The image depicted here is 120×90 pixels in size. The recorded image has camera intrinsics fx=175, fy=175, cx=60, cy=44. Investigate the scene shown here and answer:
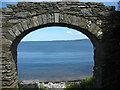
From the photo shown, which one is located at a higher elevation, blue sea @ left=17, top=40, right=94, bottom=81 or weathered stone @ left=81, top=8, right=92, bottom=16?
weathered stone @ left=81, top=8, right=92, bottom=16

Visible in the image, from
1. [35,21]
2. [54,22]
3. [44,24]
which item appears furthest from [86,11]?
[35,21]

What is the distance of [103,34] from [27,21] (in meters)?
2.44

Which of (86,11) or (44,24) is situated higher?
(86,11)

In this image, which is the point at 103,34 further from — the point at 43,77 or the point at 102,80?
the point at 43,77

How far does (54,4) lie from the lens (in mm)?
5484

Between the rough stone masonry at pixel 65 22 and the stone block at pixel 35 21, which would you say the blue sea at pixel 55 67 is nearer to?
the rough stone masonry at pixel 65 22

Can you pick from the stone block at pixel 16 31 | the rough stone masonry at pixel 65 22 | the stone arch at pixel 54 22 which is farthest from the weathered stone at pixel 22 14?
the stone block at pixel 16 31

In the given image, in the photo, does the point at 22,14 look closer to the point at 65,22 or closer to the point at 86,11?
the point at 65,22

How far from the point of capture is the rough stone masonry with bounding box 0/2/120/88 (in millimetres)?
5461

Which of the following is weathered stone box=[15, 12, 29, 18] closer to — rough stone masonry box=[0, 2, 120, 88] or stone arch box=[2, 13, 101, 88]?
rough stone masonry box=[0, 2, 120, 88]

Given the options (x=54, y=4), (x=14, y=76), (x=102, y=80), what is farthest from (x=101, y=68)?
(x=14, y=76)

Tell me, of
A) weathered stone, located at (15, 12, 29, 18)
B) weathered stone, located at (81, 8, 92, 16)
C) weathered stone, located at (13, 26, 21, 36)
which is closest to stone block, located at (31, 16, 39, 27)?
weathered stone, located at (15, 12, 29, 18)

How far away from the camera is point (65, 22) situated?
5500 millimetres

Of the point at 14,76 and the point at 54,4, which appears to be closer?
the point at 54,4
